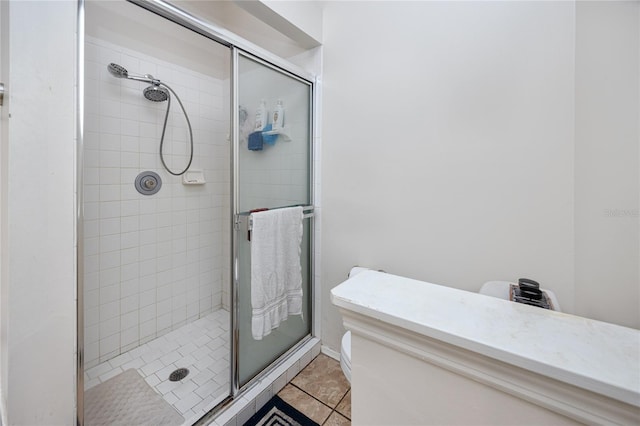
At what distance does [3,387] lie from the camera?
0.84 m

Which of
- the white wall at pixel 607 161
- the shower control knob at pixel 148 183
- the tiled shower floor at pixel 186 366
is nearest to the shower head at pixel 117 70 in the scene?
the shower control knob at pixel 148 183

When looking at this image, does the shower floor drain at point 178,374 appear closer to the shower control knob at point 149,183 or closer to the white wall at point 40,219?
the white wall at point 40,219

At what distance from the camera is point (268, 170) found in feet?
4.86

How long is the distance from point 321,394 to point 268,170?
4.25 feet

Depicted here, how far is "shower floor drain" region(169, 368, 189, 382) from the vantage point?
4.98 ft

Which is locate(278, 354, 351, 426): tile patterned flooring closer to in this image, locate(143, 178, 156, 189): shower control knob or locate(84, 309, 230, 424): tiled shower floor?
locate(84, 309, 230, 424): tiled shower floor

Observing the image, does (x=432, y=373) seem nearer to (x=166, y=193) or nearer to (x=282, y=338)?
(x=282, y=338)

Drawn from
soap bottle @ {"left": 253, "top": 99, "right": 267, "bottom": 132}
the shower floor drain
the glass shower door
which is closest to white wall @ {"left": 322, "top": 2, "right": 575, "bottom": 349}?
the glass shower door

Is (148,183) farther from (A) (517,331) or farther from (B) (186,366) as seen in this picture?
(A) (517,331)

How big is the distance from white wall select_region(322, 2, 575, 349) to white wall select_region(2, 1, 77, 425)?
124 centimetres

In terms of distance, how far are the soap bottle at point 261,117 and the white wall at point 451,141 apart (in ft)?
1.37

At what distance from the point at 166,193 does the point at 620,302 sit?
7.98ft

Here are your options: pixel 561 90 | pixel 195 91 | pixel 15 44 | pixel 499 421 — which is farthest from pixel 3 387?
pixel 561 90

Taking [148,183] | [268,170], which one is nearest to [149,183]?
[148,183]
